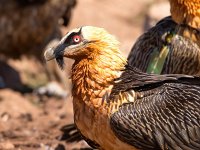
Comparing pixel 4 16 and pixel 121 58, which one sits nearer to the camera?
pixel 121 58

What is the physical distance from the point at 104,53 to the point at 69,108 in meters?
5.62

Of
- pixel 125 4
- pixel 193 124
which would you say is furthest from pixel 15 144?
pixel 125 4

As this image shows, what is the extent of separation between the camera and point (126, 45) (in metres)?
14.8

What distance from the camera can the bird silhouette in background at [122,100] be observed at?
5480mm

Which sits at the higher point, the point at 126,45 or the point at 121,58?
the point at 121,58

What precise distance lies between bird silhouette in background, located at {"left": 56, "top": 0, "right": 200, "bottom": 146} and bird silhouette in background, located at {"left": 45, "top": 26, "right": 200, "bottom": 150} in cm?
115

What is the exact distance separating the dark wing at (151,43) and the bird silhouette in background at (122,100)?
4.64 ft

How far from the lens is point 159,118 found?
5.51 metres

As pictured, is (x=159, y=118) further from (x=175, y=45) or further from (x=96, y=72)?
(x=175, y=45)

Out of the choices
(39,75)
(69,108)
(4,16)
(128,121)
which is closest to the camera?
(128,121)

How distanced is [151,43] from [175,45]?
403 mm

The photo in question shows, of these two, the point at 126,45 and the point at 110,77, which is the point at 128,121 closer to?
the point at 110,77

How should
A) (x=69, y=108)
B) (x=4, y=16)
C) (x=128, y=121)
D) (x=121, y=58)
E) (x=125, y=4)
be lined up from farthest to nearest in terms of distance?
(x=125, y=4), (x=4, y=16), (x=69, y=108), (x=121, y=58), (x=128, y=121)

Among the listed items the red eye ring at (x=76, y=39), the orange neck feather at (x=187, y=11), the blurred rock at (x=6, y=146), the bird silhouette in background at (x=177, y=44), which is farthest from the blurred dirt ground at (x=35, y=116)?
the red eye ring at (x=76, y=39)
